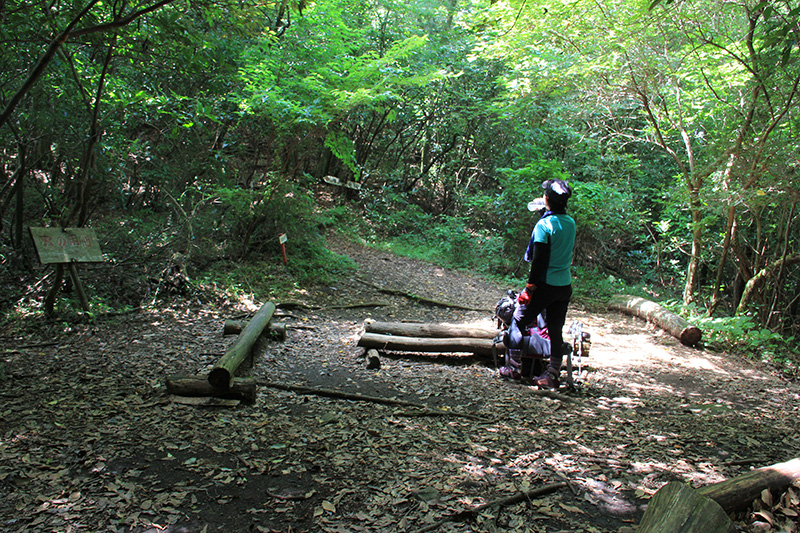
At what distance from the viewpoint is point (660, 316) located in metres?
8.33

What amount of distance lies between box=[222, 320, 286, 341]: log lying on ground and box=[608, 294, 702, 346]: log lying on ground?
6.38 m

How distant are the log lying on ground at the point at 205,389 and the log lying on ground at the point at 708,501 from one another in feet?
10.6

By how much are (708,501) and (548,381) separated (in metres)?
2.68

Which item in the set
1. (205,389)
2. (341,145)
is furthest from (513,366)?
(341,145)

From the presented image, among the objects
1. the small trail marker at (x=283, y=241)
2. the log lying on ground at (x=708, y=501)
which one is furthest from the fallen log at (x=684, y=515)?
the small trail marker at (x=283, y=241)

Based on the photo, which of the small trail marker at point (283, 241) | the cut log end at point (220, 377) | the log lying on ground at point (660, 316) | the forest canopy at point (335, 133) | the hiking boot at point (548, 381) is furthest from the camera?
the small trail marker at point (283, 241)

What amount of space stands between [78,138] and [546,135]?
12934mm

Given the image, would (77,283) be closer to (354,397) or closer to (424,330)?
(354,397)

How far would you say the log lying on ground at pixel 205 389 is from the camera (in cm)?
414

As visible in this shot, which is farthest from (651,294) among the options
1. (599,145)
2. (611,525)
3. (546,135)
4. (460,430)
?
(611,525)

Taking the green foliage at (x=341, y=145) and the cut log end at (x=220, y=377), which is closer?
the cut log end at (x=220, y=377)

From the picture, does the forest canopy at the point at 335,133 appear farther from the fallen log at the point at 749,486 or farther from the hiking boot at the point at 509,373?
the hiking boot at the point at 509,373

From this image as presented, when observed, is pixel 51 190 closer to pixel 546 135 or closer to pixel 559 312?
pixel 559 312

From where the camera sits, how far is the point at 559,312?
4.83m
